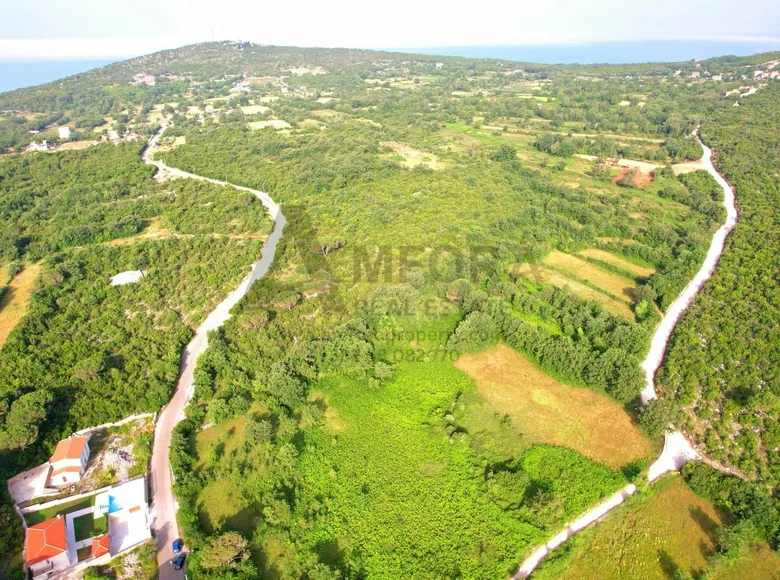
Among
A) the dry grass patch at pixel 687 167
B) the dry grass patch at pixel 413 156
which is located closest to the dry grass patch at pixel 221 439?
the dry grass patch at pixel 413 156

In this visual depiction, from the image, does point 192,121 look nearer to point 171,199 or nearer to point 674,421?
point 171,199

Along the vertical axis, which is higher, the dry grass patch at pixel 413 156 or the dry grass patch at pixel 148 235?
the dry grass patch at pixel 413 156

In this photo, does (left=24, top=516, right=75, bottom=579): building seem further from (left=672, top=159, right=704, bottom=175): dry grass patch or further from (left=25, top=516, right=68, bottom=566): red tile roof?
(left=672, top=159, right=704, bottom=175): dry grass patch

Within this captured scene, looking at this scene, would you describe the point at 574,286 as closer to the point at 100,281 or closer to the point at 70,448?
the point at 70,448

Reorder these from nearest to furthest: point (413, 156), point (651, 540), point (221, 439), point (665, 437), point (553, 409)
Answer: point (651, 540)
point (665, 437)
point (221, 439)
point (553, 409)
point (413, 156)

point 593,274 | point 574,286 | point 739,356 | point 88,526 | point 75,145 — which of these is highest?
point 75,145

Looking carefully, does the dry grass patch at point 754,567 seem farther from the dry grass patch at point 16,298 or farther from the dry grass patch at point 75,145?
the dry grass patch at point 75,145

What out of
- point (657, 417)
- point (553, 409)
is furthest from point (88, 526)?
point (657, 417)
